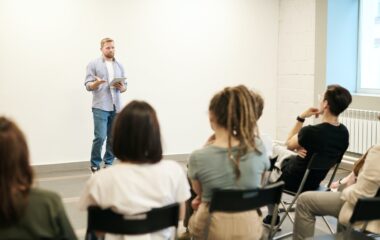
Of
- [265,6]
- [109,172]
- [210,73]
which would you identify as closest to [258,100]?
[109,172]

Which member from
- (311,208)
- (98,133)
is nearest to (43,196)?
(311,208)

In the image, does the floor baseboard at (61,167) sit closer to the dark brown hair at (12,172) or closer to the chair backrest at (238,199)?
the chair backrest at (238,199)

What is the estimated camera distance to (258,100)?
307cm

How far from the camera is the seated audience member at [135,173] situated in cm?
198

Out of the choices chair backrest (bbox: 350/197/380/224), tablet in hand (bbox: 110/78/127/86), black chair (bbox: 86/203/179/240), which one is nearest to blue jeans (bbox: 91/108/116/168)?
tablet in hand (bbox: 110/78/127/86)

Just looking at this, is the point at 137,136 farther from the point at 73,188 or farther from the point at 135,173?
the point at 73,188

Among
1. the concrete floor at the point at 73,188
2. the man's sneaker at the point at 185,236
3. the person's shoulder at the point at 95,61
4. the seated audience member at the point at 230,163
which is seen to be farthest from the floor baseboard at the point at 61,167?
the seated audience member at the point at 230,163

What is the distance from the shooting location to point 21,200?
1.61 m

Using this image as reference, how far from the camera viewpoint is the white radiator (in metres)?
5.61

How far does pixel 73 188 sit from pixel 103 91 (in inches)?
42.6

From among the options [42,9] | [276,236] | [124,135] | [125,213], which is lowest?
[276,236]

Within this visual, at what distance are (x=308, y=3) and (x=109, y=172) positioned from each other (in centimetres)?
509

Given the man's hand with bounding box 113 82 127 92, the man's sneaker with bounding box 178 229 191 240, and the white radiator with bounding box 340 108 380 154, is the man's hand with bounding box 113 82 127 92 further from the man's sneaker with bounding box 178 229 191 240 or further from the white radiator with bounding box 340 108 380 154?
the white radiator with bounding box 340 108 380 154

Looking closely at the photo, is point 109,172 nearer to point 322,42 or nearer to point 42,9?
point 42,9
